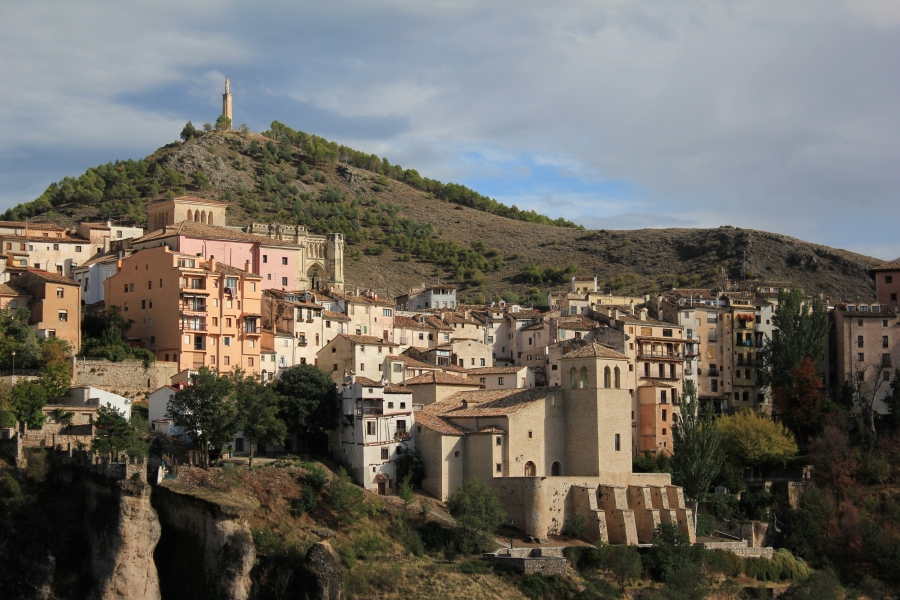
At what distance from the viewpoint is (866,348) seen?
3290 inches

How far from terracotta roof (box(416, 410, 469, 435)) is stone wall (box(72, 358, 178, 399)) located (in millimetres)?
13120

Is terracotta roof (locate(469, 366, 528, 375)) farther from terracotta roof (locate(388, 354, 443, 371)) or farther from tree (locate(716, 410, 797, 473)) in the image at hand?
tree (locate(716, 410, 797, 473))

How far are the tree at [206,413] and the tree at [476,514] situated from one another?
1061 centimetres

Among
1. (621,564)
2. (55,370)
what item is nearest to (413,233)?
(55,370)

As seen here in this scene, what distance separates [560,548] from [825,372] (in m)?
32.8

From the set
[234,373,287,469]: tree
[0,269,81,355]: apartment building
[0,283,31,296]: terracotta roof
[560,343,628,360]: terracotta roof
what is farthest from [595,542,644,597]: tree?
[0,283,31,296]: terracotta roof

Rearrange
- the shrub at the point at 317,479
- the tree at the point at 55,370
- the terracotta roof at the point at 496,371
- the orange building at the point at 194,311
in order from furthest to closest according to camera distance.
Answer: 1. the terracotta roof at the point at 496,371
2. the orange building at the point at 194,311
3. the tree at the point at 55,370
4. the shrub at the point at 317,479

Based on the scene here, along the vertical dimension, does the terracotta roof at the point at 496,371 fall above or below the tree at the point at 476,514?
above

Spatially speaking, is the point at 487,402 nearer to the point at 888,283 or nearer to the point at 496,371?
the point at 496,371

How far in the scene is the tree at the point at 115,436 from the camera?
5441cm

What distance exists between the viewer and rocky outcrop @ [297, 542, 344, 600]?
5100 cm

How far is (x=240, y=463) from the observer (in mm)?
59250

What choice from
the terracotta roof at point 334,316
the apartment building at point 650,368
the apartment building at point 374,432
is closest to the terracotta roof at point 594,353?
the apartment building at point 650,368

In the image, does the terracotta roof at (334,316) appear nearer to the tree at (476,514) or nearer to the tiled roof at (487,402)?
the tiled roof at (487,402)
